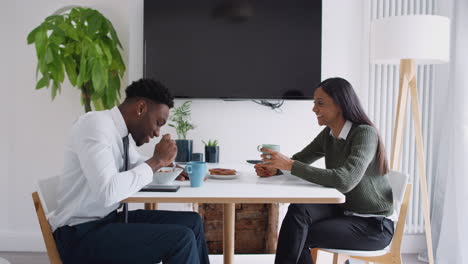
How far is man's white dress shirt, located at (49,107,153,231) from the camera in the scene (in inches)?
54.9

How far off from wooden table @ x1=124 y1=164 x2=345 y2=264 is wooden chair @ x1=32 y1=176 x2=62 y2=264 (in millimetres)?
307

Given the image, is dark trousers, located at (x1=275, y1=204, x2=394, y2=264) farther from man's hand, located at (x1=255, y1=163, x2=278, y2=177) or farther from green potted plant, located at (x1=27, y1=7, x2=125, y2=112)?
green potted plant, located at (x1=27, y1=7, x2=125, y2=112)

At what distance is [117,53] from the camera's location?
9.49ft

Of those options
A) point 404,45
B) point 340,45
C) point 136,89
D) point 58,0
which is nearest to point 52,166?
point 58,0

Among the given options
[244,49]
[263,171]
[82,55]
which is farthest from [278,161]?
[82,55]

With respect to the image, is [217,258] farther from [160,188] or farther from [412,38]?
[412,38]

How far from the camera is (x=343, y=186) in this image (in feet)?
5.46

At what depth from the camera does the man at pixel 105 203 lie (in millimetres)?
1411

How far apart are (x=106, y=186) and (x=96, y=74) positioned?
1.40 m

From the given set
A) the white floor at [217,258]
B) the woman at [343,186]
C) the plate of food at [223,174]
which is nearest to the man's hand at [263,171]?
the woman at [343,186]

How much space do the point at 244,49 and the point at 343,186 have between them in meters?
1.58

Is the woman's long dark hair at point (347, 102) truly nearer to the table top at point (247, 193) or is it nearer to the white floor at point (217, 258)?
the table top at point (247, 193)

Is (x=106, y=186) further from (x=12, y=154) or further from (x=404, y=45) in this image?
(x=12, y=154)

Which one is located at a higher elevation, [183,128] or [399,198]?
[183,128]
